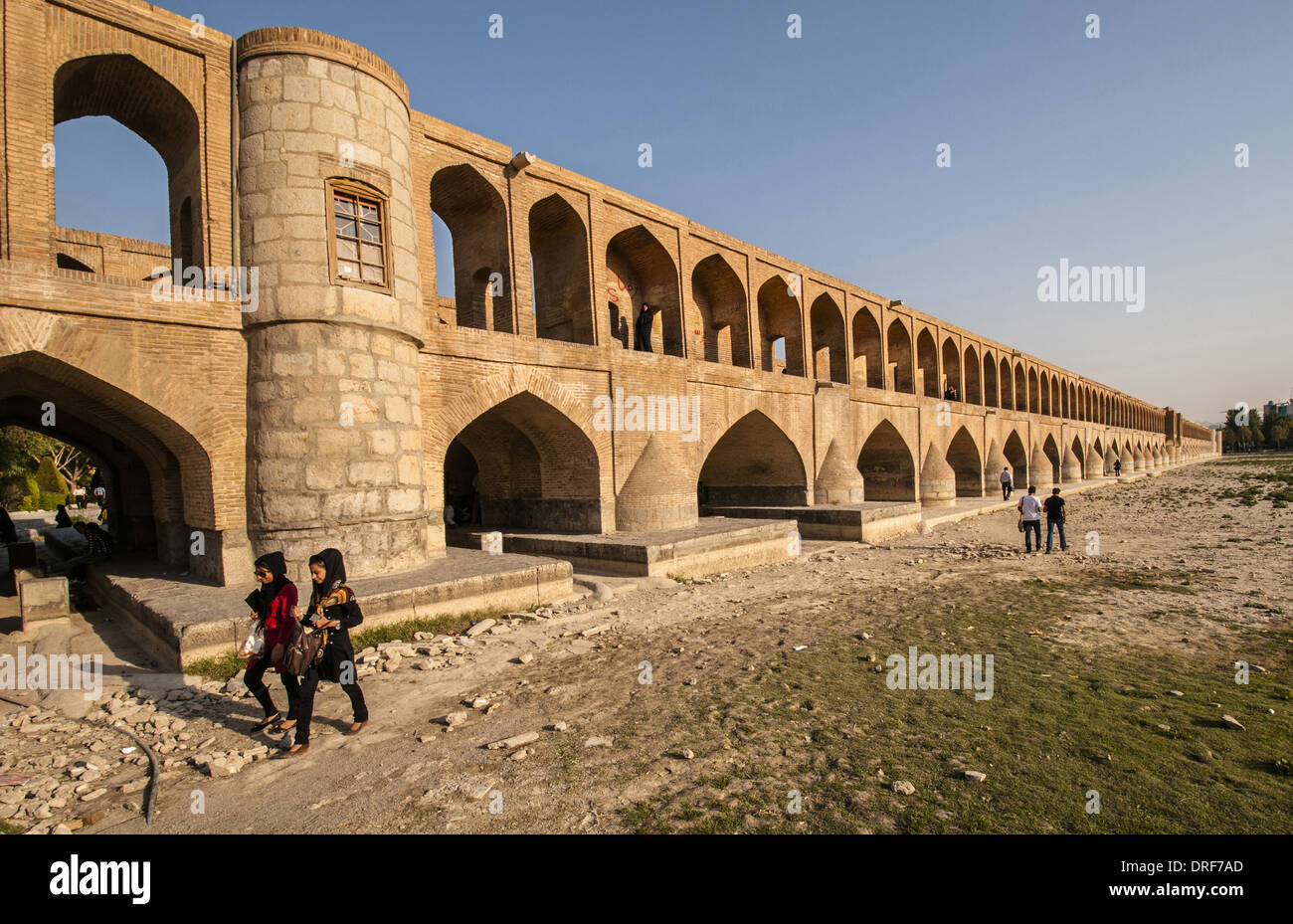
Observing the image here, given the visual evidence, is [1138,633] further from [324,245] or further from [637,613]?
[324,245]

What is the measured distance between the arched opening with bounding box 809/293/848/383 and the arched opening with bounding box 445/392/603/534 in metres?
10.1

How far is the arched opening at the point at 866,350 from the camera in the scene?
21562 mm

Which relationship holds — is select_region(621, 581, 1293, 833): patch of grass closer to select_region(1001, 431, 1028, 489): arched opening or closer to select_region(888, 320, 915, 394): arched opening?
select_region(888, 320, 915, 394): arched opening

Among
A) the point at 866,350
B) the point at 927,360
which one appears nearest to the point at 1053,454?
the point at 927,360

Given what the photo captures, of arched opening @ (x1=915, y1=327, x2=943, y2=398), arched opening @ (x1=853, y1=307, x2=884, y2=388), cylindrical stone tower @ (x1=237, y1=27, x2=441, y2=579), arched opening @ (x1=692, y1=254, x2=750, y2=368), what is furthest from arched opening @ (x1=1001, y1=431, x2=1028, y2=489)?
cylindrical stone tower @ (x1=237, y1=27, x2=441, y2=579)

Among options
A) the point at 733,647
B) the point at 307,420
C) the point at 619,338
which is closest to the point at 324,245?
the point at 307,420

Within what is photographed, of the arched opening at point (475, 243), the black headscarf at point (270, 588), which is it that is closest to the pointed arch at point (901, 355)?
the arched opening at point (475, 243)

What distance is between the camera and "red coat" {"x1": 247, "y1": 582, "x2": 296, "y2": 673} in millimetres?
3822

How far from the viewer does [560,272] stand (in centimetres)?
1293

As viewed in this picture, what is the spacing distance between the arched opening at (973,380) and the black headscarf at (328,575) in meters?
29.9

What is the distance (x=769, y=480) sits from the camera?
56.6ft

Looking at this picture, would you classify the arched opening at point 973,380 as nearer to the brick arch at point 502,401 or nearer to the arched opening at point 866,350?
the arched opening at point 866,350

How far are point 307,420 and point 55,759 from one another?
409 centimetres

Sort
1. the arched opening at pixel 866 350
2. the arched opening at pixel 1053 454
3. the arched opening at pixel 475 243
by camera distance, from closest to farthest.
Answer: the arched opening at pixel 475 243, the arched opening at pixel 866 350, the arched opening at pixel 1053 454
